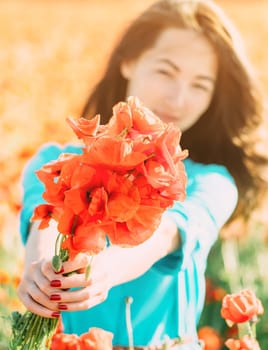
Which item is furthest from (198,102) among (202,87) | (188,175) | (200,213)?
(200,213)

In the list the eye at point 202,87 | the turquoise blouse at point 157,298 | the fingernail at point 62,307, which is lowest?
the turquoise blouse at point 157,298

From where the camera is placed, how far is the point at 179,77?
1.94 m

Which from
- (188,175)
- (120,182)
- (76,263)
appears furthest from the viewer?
(188,175)

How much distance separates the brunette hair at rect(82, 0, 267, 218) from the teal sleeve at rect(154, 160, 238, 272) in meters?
0.28

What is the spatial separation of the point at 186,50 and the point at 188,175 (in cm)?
30

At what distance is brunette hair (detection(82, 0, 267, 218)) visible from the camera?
2.05m

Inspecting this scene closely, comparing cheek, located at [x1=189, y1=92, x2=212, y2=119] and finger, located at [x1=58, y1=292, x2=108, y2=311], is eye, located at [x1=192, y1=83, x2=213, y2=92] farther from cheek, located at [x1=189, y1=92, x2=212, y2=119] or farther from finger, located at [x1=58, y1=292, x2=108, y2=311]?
finger, located at [x1=58, y1=292, x2=108, y2=311]

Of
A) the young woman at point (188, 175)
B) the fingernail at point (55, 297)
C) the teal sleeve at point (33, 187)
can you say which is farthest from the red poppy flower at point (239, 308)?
the teal sleeve at point (33, 187)

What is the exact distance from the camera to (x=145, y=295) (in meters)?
1.75

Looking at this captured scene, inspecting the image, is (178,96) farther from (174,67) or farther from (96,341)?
(96,341)

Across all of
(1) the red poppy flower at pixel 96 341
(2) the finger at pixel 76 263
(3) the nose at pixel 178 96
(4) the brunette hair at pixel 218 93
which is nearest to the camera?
(2) the finger at pixel 76 263

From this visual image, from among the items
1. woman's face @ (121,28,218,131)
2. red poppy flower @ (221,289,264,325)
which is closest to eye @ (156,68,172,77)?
woman's face @ (121,28,218,131)

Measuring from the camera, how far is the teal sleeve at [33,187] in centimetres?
170

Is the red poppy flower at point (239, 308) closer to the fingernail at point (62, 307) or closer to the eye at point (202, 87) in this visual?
the fingernail at point (62, 307)
